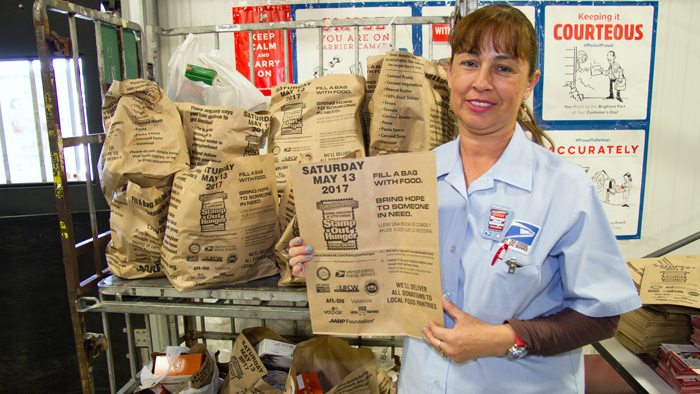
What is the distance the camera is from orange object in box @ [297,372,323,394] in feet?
4.48

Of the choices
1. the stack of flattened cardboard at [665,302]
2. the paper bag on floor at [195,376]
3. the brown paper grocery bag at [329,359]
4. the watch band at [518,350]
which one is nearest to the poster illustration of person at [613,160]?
the stack of flattened cardboard at [665,302]

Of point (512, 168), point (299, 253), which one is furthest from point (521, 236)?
point (299, 253)

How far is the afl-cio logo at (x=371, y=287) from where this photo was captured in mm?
933

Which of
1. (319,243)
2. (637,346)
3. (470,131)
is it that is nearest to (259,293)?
(319,243)

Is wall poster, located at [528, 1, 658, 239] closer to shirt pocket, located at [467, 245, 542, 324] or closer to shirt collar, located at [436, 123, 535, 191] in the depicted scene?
shirt collar, located at [436, 123, 535, 191]

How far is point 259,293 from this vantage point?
1.27m

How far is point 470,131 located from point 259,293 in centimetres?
82

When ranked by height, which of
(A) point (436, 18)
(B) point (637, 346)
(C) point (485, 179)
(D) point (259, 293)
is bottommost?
(B) point (637, 346)

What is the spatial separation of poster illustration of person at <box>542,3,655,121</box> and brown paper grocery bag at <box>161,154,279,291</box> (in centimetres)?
191

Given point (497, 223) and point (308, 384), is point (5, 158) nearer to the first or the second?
point (308, 384)

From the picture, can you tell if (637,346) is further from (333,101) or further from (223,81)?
(223,81)

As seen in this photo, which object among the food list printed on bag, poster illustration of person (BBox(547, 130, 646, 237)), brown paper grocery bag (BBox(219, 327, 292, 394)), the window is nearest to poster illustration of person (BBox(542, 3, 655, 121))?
poster illustration of person (BBox(547, 130, 646, 237))

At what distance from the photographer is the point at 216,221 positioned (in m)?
1.22

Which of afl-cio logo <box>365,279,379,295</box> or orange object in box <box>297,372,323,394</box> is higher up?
afl-cio logo <box>365,279,379,295</box>
